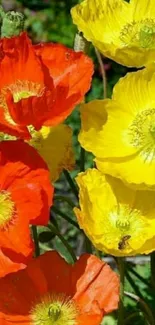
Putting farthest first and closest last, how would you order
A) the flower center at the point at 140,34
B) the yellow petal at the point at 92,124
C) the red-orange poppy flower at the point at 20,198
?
the flower center at the point at 140,34
the yellow petal at the point at 92,124
the red-orange poppy flower at the point at 20,198

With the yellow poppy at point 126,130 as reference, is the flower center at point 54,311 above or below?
below

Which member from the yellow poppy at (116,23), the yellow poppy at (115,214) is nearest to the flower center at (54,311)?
the yellow poppy at (115,214)

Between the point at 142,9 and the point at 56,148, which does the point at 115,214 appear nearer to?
the point at 56,148

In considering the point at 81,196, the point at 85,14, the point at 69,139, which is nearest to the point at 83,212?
the point at 81,196

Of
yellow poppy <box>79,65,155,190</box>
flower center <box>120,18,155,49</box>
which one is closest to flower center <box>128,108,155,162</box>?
yellow poppy <box>79,65,155,190</box>

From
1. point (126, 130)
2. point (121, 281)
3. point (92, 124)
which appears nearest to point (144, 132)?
point (126, 130)

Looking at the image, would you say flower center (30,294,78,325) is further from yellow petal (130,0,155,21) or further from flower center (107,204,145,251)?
yellow petal (130,0,155,21)

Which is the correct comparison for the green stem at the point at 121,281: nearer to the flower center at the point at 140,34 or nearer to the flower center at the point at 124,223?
the flower center at the point at 124,223
